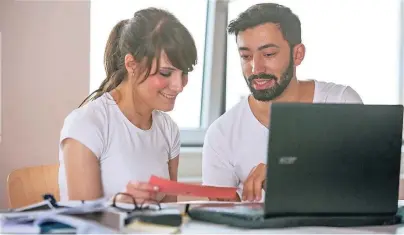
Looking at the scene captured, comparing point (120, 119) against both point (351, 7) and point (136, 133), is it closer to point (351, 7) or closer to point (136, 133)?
point (136, 133)

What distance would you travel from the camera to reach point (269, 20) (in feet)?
7.49

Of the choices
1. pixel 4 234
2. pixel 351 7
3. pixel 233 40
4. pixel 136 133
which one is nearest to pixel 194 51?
pixel 136 133

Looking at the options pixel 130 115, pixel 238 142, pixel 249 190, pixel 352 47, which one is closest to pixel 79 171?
pixel 130 115

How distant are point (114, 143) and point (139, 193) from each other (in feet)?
1.07

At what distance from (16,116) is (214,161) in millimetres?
649

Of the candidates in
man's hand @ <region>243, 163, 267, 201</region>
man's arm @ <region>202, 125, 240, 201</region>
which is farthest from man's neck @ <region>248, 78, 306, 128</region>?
man's hand @ <region>243, 163, 267, 201</region>

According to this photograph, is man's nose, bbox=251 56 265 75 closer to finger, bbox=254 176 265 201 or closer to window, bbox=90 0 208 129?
window, bbox=90 0 208 129

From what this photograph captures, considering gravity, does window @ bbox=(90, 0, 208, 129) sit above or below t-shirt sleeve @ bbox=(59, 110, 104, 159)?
above

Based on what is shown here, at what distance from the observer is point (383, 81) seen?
3100mm

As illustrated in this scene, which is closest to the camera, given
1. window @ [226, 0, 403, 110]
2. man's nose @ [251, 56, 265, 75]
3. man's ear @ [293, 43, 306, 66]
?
man's nose @ [251, 56, 265, 75]

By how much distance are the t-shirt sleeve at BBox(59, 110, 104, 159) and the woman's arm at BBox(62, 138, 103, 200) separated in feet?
0.04

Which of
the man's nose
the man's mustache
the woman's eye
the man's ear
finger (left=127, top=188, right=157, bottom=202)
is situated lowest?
finger (left=127, top=188, right=157, bottom=202)

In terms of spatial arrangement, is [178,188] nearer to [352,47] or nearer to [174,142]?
[174,142]

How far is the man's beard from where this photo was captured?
2.25 meters
